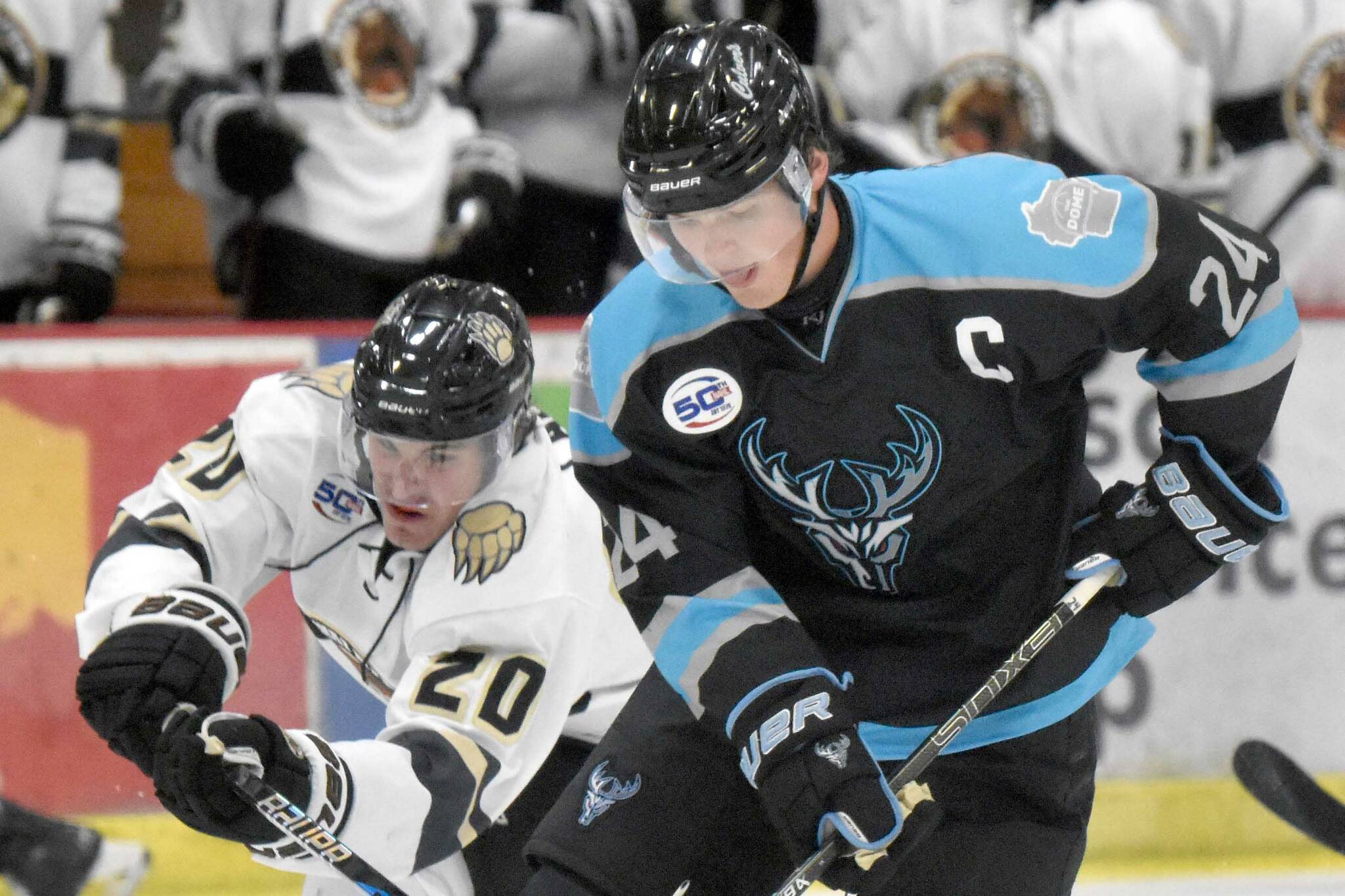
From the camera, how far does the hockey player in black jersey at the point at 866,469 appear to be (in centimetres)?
198

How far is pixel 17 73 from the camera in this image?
3.69 m

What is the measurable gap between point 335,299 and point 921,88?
1.44m

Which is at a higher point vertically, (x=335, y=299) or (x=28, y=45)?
(x=28, y=45)

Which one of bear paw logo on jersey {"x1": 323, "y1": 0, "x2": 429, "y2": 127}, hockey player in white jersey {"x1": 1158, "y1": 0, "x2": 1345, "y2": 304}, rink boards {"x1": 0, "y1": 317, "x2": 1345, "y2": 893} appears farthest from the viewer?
hockey player in white jersey {"x1": 1158, "y1": 0, "x2": 1345, "y2": 304}

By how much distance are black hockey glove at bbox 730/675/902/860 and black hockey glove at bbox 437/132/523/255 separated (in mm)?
2051

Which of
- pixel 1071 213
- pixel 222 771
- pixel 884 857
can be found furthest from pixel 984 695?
pixel 222 771

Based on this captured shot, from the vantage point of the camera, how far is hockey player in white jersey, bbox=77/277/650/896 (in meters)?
2.18

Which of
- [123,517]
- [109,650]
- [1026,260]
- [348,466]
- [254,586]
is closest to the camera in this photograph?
[1026,260]

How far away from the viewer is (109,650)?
226cm

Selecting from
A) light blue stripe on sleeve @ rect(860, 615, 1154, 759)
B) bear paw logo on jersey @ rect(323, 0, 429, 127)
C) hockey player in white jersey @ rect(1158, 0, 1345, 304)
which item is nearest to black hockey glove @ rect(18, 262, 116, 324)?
bear paw logo on jersey @ rect(323, 0, 429, 127)

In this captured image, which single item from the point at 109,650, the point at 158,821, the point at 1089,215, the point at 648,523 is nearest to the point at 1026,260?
the point at 1089,215

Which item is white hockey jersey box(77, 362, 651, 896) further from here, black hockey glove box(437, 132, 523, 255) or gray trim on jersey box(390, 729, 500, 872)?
black hockey glove box(437, 132, 523, 255)

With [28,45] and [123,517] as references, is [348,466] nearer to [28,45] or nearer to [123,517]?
[123,517]

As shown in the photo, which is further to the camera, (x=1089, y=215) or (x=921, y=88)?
(x=921, y=88)
